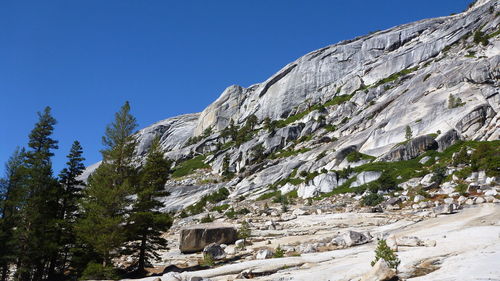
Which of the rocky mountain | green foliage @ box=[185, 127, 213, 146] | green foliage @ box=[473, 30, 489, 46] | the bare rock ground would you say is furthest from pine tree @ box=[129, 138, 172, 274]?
green foliage @ box=[185, 127, 213, 146]

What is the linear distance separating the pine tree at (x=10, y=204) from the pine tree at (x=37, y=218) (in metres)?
0.58

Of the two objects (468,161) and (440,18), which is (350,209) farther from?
(440,18)

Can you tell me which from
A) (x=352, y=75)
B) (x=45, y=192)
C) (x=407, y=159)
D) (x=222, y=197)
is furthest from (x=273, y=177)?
(x=352, y=75)

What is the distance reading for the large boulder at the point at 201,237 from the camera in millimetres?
27719

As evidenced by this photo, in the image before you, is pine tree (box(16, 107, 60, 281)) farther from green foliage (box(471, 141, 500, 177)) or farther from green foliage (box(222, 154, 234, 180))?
green foliage (box(222, 154, 234, 180))

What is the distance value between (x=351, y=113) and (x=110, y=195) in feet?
272

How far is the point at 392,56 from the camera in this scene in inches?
4766

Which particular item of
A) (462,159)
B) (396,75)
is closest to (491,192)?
(462,159)

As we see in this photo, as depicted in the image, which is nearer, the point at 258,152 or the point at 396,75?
the point at 258,152

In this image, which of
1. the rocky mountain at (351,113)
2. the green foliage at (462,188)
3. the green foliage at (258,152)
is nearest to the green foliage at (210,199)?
the rocky mountain at (351,113)

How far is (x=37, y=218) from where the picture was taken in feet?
88.0

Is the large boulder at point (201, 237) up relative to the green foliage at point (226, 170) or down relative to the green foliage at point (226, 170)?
down

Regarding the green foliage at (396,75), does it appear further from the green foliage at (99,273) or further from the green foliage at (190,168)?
the green foliage at (99,273)

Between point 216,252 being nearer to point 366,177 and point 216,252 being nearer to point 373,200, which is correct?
point 373,200
